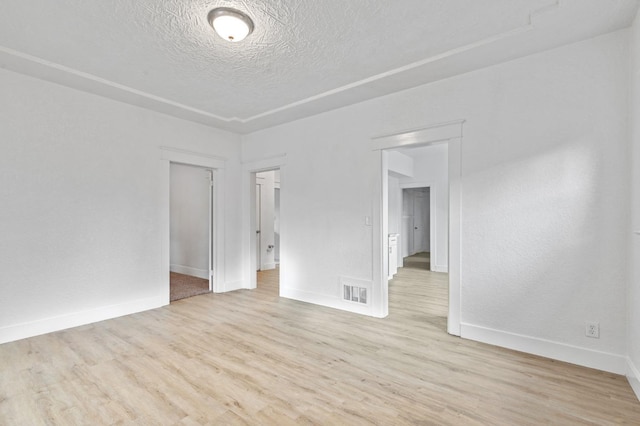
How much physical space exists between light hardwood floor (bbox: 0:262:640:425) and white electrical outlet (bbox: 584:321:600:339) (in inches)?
11.5

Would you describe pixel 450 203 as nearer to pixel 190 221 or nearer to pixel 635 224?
pixel 635 224

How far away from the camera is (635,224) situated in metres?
2.34

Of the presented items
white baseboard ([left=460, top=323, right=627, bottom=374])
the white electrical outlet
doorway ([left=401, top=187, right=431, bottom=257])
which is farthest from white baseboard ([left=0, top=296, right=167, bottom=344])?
doorway ([left=401, top=187, right=431, bottom=257])

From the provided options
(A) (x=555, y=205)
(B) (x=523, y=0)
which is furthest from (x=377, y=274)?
(B) (x=523, y=0)

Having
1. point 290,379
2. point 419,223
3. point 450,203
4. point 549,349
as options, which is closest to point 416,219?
point 419,223

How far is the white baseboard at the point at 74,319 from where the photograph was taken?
3230 millimetres

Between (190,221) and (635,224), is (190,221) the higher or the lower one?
the lower one

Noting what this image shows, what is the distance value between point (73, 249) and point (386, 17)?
4169mm

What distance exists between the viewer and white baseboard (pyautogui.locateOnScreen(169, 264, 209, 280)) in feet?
20.7

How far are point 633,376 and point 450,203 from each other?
1931 millimetres

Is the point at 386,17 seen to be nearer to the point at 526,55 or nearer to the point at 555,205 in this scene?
the point at 526,55

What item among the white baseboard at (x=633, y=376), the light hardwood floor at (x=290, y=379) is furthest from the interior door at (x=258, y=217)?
the white baseboard at (x=633, y=376)

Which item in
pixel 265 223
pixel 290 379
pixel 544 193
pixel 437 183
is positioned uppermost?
pixel 437 183

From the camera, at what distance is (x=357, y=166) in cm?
412
